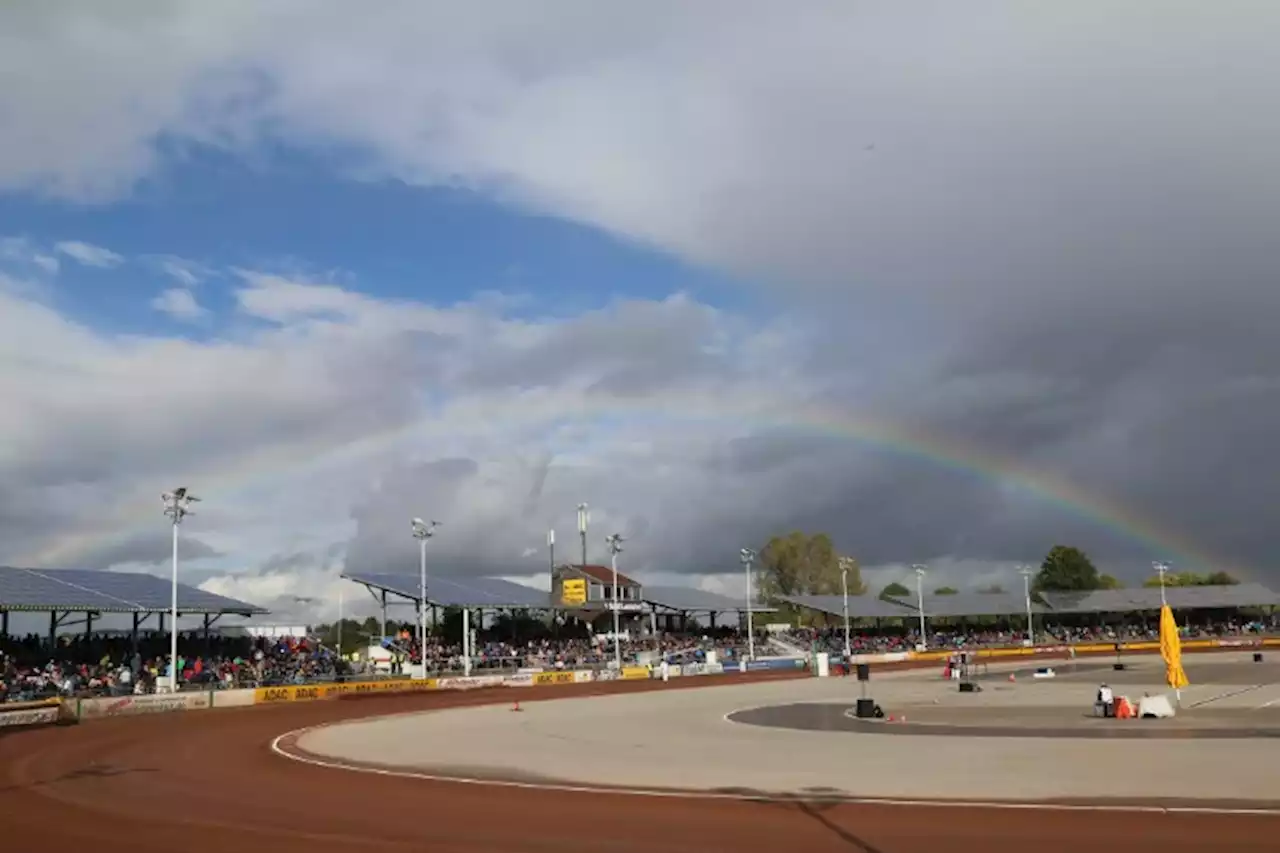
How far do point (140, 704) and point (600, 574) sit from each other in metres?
70.8

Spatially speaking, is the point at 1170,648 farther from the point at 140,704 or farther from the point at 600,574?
the point at 600,574

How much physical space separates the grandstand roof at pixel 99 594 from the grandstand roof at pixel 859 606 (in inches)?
2522

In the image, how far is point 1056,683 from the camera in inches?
2080

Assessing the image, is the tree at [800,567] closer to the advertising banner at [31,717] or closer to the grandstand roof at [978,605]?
the grandstand roof at [978,605]

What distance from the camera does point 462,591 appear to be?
82000mm

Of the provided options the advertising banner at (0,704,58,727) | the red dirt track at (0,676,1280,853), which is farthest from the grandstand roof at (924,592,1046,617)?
the red dirt track at (0,676,1280,853)

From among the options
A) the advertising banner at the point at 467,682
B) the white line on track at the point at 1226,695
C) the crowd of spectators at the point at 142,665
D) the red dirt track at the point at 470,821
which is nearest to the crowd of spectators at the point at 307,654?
the crowd of spectators at the point at 142,665

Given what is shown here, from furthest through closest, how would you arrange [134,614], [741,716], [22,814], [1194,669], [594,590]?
[594,590]
[1194,669]
[134,614]
[741,716]
[22,814]

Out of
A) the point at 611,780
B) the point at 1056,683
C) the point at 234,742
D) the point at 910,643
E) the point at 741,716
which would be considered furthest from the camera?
the point at 910,643

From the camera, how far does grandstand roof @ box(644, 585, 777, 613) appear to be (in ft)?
335

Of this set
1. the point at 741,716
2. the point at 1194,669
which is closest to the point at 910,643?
the point at 1194,669

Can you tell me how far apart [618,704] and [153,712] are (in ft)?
64.5

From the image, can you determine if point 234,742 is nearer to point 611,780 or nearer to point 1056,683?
point 611,780

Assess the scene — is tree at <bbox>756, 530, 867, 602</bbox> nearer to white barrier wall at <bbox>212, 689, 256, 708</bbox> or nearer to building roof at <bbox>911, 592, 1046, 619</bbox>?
building roof at <bbox>911, 592, 1046, 619</bbox>
